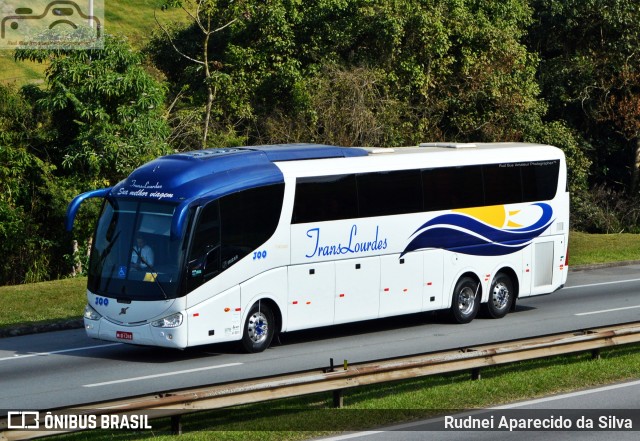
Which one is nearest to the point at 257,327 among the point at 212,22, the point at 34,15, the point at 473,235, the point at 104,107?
the point at 473,235

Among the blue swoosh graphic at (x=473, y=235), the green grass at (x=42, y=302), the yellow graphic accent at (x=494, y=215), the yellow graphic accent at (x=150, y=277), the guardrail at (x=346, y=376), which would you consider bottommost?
the green grass at (x=42, y=302)

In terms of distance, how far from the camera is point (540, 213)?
2359 cm

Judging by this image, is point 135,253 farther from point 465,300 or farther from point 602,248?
point 602,248

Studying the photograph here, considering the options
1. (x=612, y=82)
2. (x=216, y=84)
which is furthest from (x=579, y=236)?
(x=216, y=84)

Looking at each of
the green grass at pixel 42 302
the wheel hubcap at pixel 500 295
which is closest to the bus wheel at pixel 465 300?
the wheel hubcap at pixel 500 295

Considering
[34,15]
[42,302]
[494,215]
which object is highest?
[34,15]

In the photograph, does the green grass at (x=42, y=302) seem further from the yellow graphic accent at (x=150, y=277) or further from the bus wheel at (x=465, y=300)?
the bus wheel at (x=465, y=300)

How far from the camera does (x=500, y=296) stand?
75.9ft

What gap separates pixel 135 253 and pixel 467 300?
738cm

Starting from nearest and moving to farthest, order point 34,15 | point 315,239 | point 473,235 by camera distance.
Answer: point 315,239 < point 473,235 < point 34,15

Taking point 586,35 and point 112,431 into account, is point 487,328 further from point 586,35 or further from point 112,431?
point 586,35

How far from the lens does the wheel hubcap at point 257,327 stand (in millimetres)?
18797

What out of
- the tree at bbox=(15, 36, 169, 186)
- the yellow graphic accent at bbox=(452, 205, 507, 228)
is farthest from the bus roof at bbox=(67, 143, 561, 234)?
the tree at bbox=(15, 36, 169, 186)

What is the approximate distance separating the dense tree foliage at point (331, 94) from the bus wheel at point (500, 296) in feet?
34.5
